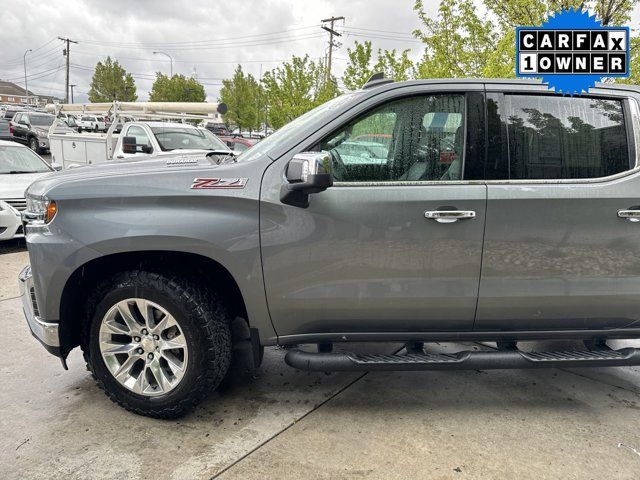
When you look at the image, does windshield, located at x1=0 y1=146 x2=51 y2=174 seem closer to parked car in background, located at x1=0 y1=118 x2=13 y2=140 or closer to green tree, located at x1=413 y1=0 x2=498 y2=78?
green tree, located at x1=413 y1=0 x2=498 y2=78

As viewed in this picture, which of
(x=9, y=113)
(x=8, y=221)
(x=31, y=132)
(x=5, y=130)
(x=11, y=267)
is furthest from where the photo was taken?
(x=9, y=113)

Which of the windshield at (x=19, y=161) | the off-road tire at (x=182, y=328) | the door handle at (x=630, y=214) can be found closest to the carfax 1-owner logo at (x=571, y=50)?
the door handle at (x=630, y=214)

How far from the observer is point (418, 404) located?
310cm

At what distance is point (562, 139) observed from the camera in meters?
2.78

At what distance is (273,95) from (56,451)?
897 inches

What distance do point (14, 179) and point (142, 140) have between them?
2.95 metres

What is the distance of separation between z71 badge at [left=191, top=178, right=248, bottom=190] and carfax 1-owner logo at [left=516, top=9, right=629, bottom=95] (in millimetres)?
3253

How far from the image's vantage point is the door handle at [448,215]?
2.64 m

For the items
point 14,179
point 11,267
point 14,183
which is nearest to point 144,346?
point 11,267

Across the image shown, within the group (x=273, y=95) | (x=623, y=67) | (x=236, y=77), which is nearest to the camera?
(x=623, y=67)

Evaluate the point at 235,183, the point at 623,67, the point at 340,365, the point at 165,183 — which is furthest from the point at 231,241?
the point at 623,67

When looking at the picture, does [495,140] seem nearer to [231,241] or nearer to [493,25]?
[231,241]

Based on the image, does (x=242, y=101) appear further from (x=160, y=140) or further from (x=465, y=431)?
(x=465, y=431)

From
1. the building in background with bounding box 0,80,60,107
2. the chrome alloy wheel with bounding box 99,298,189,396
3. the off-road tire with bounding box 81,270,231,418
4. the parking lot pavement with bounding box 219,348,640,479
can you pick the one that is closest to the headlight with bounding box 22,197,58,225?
the off-road tire with bounding box 81,270,231,418
